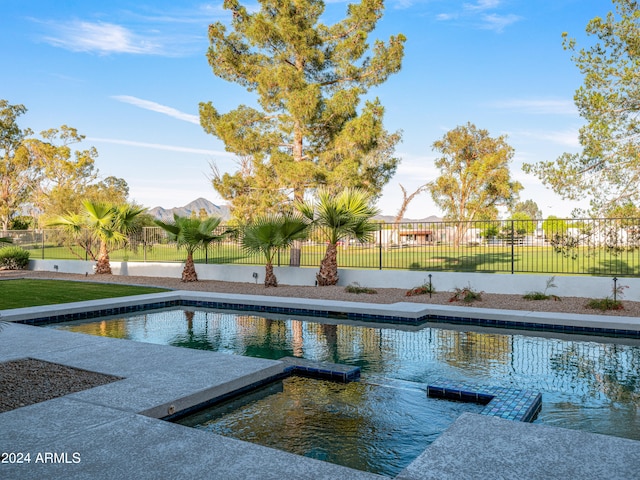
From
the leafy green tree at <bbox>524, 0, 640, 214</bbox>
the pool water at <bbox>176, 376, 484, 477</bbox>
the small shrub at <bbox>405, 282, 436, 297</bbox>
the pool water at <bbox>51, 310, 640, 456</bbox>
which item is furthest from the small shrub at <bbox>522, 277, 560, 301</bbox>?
the pool water at <bbox>176, 376, 484, 477</bbox>

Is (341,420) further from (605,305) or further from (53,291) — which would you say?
(53,291)

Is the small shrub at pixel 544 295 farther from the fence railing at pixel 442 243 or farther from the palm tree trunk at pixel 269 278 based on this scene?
the palm tree trunk at pixel 269 278

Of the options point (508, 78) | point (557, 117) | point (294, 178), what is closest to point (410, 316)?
point (294, 178)

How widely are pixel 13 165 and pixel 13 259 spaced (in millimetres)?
29258

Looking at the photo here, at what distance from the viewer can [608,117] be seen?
12.8m

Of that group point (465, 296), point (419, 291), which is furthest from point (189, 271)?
point (465, 296)

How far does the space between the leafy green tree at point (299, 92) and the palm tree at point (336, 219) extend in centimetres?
Result: 743

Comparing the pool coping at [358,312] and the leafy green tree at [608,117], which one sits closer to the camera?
the pool coping at [358,312]

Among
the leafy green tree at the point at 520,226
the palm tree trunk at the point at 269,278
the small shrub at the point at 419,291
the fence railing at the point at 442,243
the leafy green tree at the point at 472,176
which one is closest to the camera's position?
the leafy green tree at the point at 520,226

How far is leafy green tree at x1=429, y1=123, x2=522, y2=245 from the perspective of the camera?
140 feet

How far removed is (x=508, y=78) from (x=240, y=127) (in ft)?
53.8

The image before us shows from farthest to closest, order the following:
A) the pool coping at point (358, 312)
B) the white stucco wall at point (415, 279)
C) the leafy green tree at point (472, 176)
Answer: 1. the leafy green tree at point (472, 176)
2. the white stucco wall at point (415, 279)
3. the pool coping at point (358, 312)

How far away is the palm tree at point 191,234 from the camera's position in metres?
15.2

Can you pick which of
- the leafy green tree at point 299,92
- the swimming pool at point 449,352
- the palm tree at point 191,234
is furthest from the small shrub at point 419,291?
the leafy green tree at point 299,92
